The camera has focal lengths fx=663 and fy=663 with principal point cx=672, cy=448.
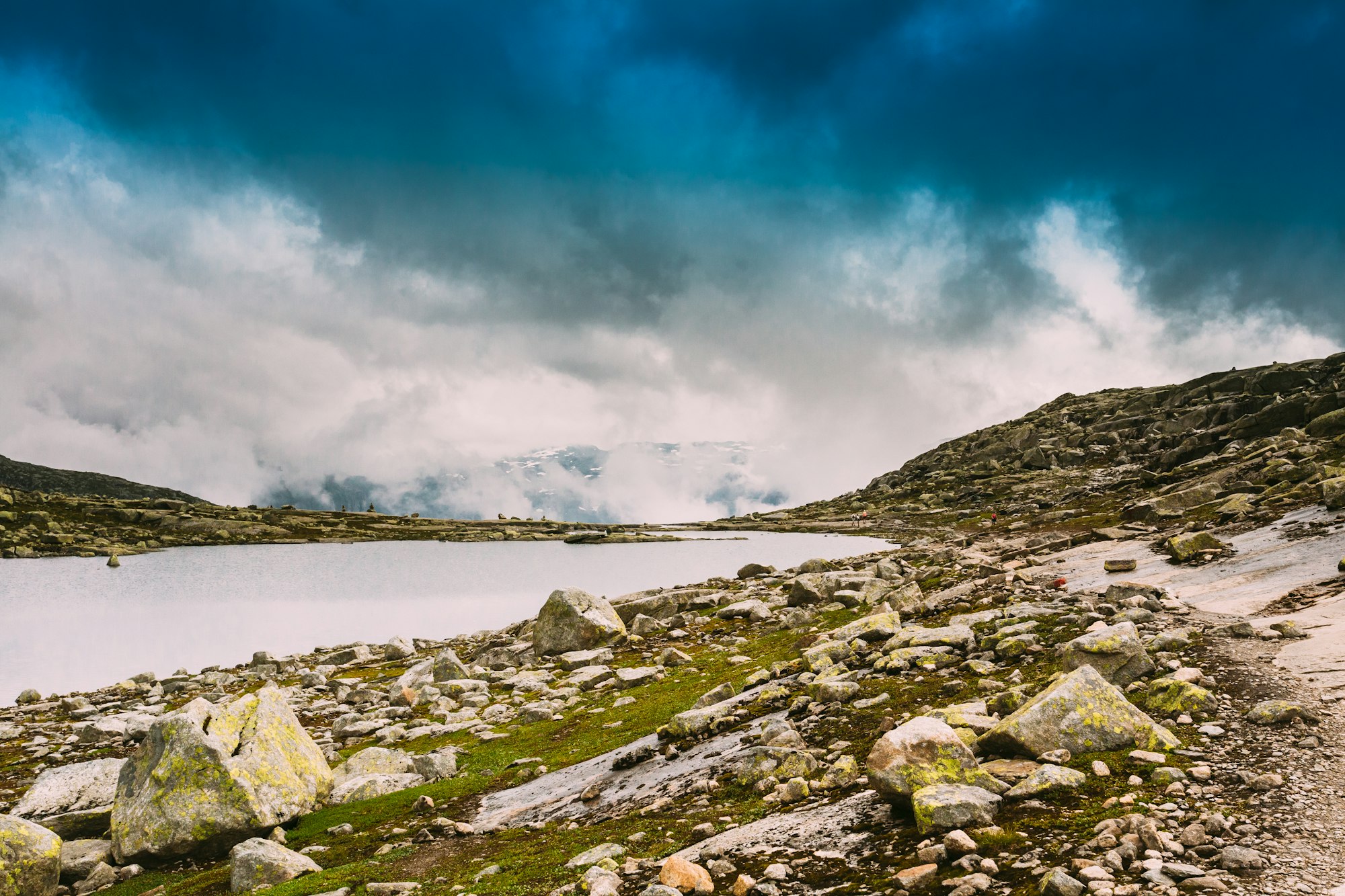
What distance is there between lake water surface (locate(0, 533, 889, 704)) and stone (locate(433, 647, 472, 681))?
1009 inches

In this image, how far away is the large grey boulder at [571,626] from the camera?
4281cm

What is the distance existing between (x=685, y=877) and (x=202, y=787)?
1450cm

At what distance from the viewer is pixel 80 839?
18.4 m

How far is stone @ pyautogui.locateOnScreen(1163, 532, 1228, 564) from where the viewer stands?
29.5 meters

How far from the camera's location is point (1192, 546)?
2989cm

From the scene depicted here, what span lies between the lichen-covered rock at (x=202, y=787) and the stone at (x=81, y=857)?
38 cm

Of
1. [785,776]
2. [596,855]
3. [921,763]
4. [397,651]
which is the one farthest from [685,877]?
[397,651]

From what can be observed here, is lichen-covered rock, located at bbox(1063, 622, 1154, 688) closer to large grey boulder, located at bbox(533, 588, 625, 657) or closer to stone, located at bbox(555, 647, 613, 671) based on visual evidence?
stone, located at bbox(555, 647, 613, 671)

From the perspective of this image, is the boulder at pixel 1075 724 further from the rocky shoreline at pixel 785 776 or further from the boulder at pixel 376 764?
the boulder at pixel 376 764

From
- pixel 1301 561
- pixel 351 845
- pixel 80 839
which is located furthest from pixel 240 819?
pixel 1301 561

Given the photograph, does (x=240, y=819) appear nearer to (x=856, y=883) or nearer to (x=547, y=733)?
(x=547, y=733)

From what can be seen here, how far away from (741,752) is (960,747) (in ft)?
21.4

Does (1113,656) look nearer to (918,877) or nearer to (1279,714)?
(1279,714)

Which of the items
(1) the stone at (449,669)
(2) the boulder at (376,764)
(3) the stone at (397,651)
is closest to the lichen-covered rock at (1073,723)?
(2) the boulder at (376,764)
